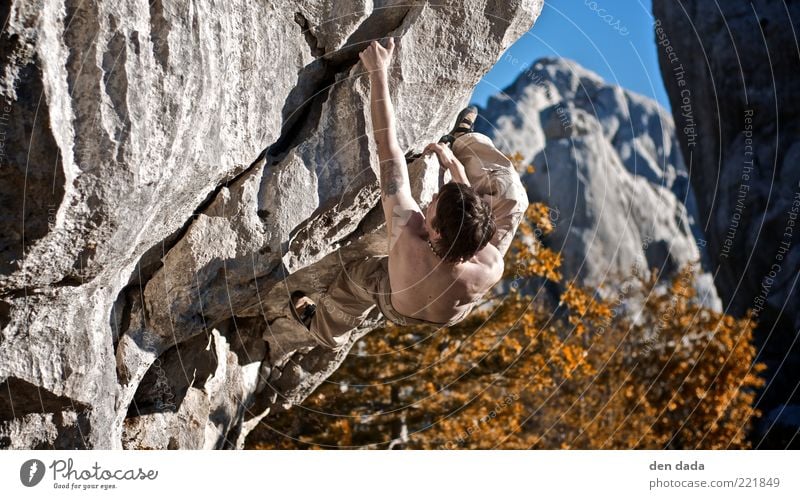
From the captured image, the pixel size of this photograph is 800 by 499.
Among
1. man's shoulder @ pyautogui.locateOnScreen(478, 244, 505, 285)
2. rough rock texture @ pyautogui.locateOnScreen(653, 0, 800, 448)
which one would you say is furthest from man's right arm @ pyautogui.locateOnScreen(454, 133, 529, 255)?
rough rock texture @ pyautogui.locateOnScreen(653, 0, 800, 448)

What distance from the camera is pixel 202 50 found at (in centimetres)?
354

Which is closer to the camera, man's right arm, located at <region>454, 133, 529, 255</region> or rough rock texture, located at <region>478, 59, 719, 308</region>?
man's right arm, located at <region>454, 133, 529, 255</region>

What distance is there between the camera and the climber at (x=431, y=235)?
157 inches

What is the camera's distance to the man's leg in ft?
16.4

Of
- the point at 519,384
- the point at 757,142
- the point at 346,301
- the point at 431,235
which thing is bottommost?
the point at 519,384

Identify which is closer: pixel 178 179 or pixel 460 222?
pixel 178 179

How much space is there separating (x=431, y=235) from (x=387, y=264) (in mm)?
A: 829

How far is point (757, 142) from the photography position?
14406 millimetres

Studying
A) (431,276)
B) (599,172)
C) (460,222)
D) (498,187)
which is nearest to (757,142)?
(599,172)

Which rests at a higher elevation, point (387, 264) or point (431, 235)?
point (431, 235)

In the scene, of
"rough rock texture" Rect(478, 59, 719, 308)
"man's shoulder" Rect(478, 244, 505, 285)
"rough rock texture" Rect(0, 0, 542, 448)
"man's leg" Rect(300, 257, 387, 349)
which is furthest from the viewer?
"rough rock texture" Rect(478, 59, 719, 308)

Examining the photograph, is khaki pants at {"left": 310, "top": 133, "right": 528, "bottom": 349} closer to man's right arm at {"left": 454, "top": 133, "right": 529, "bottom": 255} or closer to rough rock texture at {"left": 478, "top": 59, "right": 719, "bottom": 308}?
man's right arm at {"left": 454, "top": 133, "right": 529, "bottom": 255}

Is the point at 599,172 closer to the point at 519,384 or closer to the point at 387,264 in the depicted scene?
the point at 519,384

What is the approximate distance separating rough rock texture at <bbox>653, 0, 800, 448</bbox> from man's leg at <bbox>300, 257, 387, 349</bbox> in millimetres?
9661
